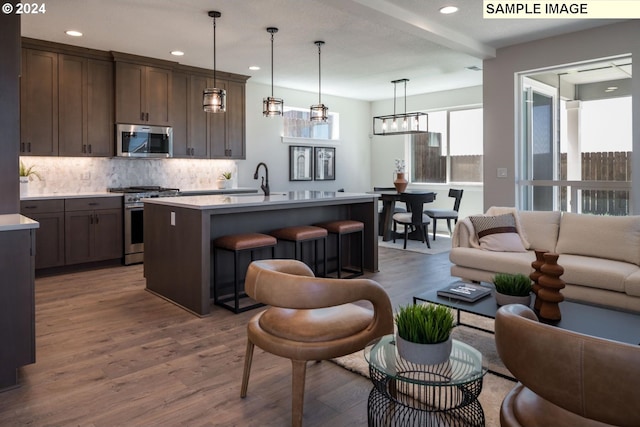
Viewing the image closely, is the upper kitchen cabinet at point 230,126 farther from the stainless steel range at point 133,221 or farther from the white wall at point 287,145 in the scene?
the stainless steel range at point 133,221

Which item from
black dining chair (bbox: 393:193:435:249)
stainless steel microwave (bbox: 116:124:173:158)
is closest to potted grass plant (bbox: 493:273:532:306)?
black dining chair (bbox: 393:193:435:249)

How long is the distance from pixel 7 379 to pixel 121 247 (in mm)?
3441

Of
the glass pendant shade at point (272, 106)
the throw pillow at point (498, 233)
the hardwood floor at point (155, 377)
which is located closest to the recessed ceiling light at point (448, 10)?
the glass pendant shade at point (272, 106)

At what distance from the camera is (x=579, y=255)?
3914mm

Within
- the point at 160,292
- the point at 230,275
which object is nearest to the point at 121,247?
the point at 160,292

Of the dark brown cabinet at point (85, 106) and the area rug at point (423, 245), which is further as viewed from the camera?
the area rug at point (423, 245)

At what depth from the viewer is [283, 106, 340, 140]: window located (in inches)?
327

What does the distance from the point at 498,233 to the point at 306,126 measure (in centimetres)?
522

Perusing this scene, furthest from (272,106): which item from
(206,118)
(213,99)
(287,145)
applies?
(287,145)

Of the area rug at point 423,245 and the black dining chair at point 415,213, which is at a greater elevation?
the black dining chair at point 415,213

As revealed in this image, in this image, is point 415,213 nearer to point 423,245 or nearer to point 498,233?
point 423,245

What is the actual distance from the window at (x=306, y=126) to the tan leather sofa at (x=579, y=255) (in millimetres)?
4709

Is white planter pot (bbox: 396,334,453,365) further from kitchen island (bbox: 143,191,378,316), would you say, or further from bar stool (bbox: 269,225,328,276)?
bar stool (bbox: 269,225,328,276)

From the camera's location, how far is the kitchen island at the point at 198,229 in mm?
3668
